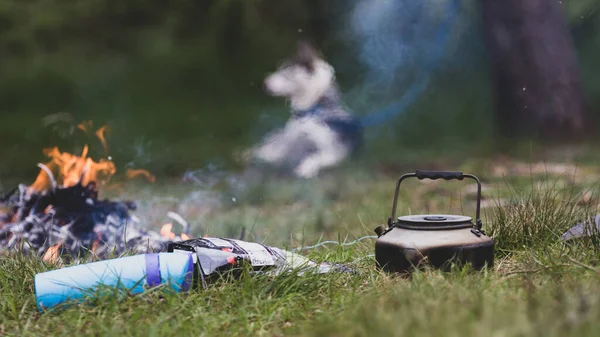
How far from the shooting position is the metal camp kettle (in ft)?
9.09

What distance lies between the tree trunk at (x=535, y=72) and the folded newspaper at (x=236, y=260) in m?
5.25

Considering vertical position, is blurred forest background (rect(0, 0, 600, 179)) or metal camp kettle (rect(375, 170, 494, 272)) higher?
blurred forest background (rect(0, 0, 600, 179))

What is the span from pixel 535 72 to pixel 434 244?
5362 mm

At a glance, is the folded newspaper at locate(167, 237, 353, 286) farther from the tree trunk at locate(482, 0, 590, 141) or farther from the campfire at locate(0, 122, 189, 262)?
the tree trunk at locate(482, 0, 590, 141)

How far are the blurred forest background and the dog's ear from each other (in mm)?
132

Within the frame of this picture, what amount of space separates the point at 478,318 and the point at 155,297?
4.03 feet

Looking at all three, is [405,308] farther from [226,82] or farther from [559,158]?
[226,82]

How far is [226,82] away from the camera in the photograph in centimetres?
930

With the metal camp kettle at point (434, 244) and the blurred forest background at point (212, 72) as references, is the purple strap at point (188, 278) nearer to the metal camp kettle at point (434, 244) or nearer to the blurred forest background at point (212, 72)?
the metal camp kettle at point (434, 244)

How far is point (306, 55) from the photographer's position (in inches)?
317

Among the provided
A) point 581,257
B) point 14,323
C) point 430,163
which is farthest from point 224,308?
point 430,163

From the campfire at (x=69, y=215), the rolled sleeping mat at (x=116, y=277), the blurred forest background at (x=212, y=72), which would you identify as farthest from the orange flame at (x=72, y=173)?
the blurred forest background at (x=212, y=72)

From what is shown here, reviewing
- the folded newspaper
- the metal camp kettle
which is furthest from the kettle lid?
the folded newspaper

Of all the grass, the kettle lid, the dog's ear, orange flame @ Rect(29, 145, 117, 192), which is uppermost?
the dog's ear
